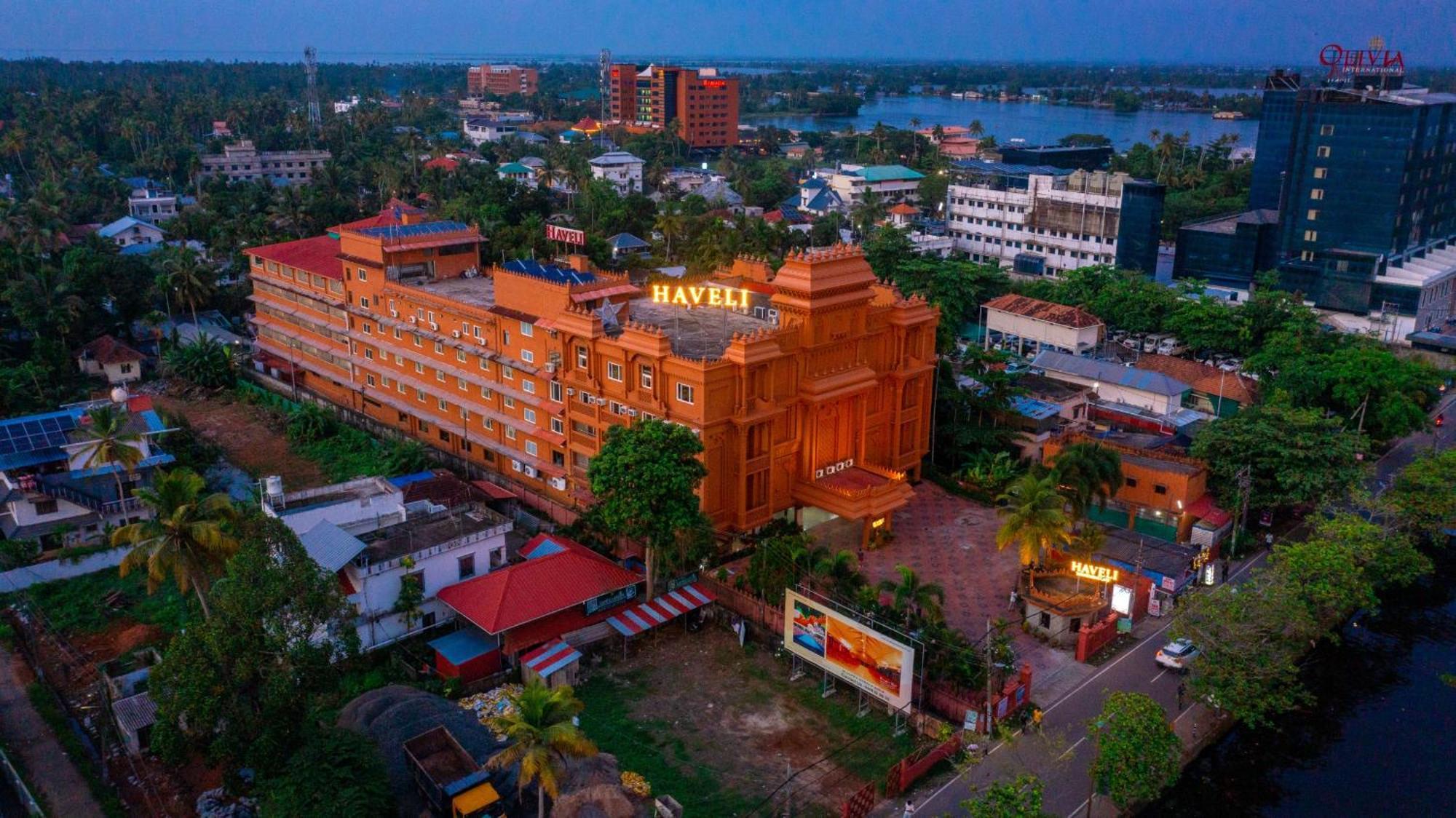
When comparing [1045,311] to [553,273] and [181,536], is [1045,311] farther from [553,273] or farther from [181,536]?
[181,536]

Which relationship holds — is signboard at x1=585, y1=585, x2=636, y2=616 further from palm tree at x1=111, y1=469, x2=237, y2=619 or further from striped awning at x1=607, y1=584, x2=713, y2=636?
palm tree at x1=111, y1=469, x2=237, y2=619

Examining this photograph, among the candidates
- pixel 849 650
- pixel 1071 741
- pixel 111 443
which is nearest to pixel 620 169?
pixel 111 443

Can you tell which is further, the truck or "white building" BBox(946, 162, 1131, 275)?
"white building" BBox(946, 162, 1131, 275)

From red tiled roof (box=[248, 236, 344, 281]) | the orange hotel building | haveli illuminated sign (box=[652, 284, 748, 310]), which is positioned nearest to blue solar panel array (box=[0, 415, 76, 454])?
the orange hotel building

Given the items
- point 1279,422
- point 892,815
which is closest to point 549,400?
point 892,815

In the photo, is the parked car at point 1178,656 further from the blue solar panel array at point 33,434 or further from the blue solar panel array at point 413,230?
the blue solar panel array at point 33,434

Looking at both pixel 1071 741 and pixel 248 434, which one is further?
pixel 248 434
